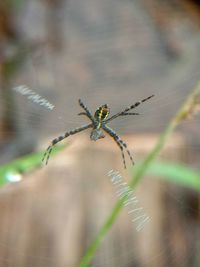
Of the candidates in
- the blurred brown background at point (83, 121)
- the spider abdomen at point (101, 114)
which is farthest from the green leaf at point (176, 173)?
the spider abdomen at point (101, 114)

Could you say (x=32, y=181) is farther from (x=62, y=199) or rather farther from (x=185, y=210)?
(x=185, y=210)

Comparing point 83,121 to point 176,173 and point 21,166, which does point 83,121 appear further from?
point 176,173

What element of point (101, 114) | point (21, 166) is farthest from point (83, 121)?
point (21, 166)

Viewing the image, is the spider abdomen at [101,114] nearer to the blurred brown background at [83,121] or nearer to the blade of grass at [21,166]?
the blurred brown background at [83,121]

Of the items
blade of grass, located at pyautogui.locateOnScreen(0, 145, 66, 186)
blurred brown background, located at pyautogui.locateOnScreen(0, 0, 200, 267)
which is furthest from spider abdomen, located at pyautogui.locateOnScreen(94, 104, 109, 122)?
blade of grass, located at pyautogui.locateOnScreen(0, 145, 66, 186)

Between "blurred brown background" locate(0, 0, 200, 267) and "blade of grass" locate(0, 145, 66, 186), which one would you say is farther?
"blurred brown background" locate(0, 0, 200, 267)

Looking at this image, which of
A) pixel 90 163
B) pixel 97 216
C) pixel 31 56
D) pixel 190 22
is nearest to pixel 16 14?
pixel 31 56

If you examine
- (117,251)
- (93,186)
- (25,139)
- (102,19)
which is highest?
(102,19)

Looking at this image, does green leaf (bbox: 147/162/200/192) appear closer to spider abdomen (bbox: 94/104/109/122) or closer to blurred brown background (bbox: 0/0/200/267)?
blurred brown background (bbox: 0/0/200/267)
